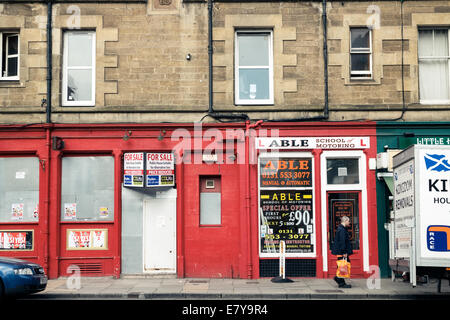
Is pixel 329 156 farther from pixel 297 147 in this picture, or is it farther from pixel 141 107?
pixel 141 107

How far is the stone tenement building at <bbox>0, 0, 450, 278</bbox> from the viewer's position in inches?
627

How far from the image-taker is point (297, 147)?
634 inches

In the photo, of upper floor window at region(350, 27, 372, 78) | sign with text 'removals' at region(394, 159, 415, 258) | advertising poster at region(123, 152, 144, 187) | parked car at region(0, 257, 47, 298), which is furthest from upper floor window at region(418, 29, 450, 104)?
parked car at region(0, 257, 47, 298)

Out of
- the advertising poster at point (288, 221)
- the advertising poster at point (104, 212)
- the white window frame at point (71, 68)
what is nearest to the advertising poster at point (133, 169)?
the advertising poster at point (104, 212)

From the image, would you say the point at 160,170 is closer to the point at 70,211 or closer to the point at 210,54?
the point at 70,211

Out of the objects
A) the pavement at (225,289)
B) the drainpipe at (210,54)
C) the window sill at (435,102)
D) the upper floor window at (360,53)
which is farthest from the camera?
the upper floor window at (360,53)

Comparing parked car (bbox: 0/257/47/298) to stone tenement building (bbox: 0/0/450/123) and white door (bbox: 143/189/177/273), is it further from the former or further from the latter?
stone tenement building (bbox: 0/0/450/123)

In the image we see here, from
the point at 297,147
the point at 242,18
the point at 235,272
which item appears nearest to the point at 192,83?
the point at 242,18

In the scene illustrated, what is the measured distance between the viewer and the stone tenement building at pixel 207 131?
15.9 meters

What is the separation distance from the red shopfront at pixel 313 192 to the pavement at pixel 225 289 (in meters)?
0.89

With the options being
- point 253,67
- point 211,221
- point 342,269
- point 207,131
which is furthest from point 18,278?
point 253,67

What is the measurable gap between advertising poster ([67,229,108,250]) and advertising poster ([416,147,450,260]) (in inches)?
351

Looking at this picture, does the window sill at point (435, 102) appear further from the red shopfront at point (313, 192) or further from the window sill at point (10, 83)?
the window sill at point (10, 83)

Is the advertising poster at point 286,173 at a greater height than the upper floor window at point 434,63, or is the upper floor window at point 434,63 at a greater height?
the upper floor window at point 434,63
